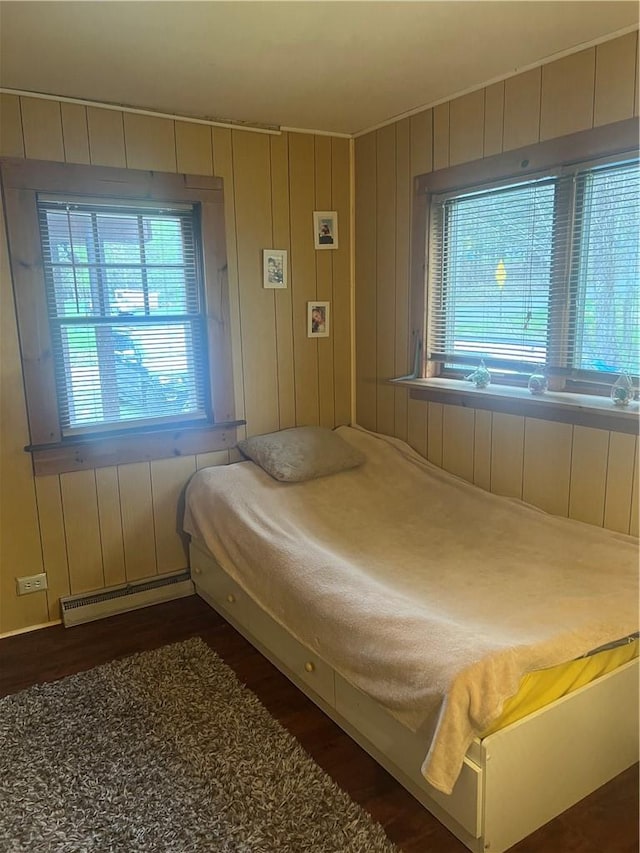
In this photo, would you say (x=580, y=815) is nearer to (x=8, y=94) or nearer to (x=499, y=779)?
(x=499, y=779)

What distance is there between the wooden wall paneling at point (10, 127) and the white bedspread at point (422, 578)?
164 centimetres

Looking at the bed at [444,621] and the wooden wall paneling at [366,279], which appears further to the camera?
the wooden wall paneling at [366,279]

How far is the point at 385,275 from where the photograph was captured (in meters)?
3.38

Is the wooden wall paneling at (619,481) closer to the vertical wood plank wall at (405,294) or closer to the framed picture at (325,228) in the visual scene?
the vertical wood plank wall at (405,294)

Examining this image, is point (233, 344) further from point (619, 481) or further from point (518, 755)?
point (518, 755)

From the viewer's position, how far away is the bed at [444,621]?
5.48ft

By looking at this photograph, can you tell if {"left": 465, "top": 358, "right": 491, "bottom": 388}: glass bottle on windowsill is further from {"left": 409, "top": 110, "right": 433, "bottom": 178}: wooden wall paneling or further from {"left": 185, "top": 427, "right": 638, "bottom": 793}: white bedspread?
{"left": 409, "top": 110, "right": 433, "bottom": 178}: wooden wall paneling

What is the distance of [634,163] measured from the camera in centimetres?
224

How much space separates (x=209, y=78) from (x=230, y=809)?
8.61 ft

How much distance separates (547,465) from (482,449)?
35 cm

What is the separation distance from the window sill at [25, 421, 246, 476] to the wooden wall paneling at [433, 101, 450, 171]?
5.30ft

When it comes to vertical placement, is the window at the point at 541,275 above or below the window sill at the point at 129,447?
above

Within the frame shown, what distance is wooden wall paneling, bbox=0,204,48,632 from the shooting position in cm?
270

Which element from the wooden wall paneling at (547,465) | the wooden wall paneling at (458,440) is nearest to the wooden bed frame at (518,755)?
the wooden wall paneling at (547,465)
